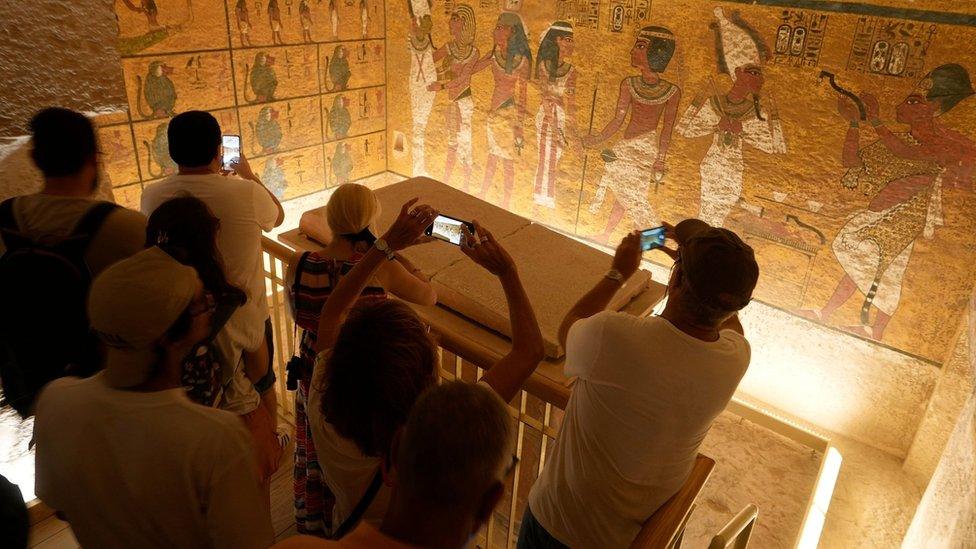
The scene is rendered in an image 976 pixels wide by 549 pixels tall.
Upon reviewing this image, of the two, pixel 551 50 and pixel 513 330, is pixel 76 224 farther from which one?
pixel 551 50

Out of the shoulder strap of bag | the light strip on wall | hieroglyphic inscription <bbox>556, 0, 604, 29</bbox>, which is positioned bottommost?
the light strip on wall

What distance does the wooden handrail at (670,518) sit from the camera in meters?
1.63

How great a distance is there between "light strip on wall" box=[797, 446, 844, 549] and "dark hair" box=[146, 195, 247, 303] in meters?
4.01

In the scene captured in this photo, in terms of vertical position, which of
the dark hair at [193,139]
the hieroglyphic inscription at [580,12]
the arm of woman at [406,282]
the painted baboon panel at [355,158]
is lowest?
the painted baboon panel at [355,158]

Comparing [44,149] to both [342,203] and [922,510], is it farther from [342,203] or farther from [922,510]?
[922,510]

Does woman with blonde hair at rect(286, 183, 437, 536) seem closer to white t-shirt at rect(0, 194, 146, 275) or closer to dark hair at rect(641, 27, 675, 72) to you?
white t-shirt at rect(0, 194, 146, 275)

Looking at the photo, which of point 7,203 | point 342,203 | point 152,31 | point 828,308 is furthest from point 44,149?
point 828,308

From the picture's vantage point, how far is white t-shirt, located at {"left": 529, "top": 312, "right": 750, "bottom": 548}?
60.4 inches

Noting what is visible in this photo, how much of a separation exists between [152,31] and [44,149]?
4094mm

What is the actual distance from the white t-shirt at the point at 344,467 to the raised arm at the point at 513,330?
1.28 feet

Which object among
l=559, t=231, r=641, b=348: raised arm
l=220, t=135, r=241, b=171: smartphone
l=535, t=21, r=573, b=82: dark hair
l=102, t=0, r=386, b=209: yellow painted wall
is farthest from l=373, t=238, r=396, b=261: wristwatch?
l=535, t=21, r=573, b=82: dark hair

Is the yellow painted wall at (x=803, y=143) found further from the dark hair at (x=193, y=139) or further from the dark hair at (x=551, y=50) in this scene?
the dark hair at (x=193, y=139)

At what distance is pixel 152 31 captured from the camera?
5438mm

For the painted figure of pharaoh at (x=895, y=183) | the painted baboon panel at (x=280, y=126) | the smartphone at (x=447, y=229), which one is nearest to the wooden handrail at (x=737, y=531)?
the smartphone at (x=447, y=229)
